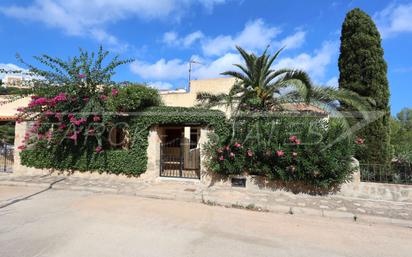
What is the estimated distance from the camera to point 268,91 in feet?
29.4

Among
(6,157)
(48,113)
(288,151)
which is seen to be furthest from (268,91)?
(6,157)

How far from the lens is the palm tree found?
8.02 m

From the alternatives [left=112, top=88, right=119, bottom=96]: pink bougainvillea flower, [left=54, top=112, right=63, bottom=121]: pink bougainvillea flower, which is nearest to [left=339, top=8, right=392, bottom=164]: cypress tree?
[left=112, top=88, right=119, bottom=96]: pink bougainvillea flower

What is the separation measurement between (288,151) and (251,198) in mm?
1955

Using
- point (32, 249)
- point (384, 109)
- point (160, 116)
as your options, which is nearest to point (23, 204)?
point (32, 249)

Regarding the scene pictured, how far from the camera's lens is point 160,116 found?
9742 millimetres

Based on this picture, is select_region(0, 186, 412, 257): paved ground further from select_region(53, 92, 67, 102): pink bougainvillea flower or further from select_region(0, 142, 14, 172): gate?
select_region(0, 142, 14, 172): gate

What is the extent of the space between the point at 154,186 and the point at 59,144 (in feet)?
16.5

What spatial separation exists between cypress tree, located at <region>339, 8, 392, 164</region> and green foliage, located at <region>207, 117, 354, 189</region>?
1983 millimetres

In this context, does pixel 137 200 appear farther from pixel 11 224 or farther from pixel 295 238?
pixel 295 238

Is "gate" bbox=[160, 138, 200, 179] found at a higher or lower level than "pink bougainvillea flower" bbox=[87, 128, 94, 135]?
lower

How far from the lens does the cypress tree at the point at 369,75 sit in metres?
9.21

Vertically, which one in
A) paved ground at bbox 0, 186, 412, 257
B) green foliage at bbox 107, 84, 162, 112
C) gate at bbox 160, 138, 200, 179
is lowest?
paved ground at bbox 0, 186, 412, 257

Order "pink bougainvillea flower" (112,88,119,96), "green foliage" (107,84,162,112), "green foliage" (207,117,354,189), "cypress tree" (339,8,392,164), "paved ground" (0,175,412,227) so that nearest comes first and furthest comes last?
"paved ground" (0,175,412,227) → "green foliage" (207,117,354,189) → "cypress tree" (339,8,392,164) → "green foliage" (107,84,162,112) → "pink bougainvillea flower" (112,88,119,96)
